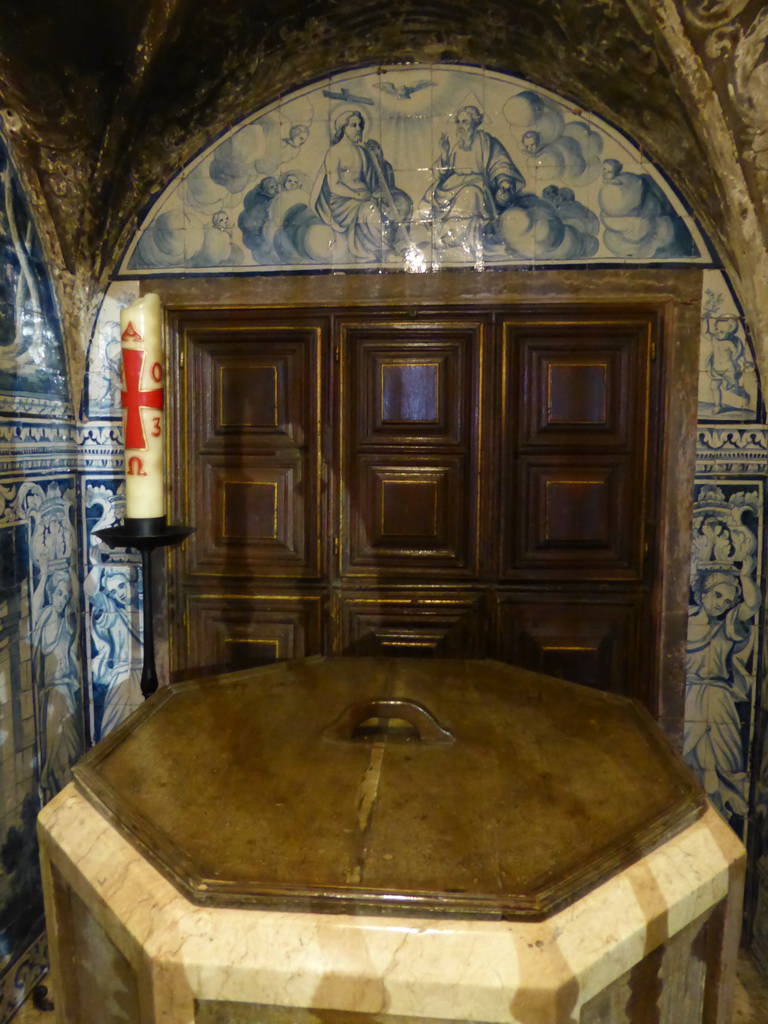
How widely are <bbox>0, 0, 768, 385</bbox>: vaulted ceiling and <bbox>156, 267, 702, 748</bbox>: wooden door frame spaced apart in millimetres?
287

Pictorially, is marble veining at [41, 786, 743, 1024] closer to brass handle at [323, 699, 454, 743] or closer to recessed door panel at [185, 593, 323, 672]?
brass handle at [323, 699, 454, 743]

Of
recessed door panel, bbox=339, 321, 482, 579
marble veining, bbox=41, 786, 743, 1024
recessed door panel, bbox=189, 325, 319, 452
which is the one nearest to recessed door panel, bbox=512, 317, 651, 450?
recessed door panel, bbox=339, 321, 482, 579

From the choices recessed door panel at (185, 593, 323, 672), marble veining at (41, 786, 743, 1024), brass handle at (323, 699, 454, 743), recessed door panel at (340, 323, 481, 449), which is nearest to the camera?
marble veining at (41, 786, 743, 1024)

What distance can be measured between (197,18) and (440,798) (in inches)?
95.8


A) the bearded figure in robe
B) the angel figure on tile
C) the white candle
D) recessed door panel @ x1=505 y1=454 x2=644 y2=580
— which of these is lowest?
the angel figure on tile

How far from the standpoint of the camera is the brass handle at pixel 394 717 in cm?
→ 158

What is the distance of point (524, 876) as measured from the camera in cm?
108

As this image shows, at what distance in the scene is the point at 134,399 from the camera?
172cm

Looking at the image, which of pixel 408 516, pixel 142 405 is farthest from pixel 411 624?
pixel 142 405

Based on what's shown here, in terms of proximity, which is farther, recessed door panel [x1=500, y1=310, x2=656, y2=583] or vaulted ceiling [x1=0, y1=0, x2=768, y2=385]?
recessed door panel [x1=500, y1=310, x2=656, y2=583]

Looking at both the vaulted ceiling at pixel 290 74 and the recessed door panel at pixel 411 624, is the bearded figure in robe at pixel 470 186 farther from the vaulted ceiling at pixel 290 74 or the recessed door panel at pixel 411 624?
the recessed door panel at pixel 411 624

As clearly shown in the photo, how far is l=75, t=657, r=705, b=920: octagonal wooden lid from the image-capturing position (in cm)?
107

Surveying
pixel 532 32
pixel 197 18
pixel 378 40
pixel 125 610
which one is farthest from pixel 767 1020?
pixel 197 18

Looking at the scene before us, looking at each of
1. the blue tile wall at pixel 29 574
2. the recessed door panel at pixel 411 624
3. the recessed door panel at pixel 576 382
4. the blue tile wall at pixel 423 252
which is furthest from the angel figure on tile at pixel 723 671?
the blue tile wall at pixel 29 574
